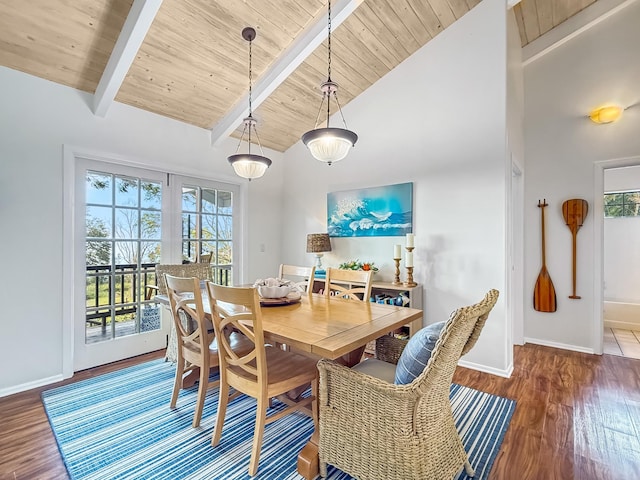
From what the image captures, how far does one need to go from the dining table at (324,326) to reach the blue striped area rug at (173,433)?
0.37 metres

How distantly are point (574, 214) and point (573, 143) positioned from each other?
2.56 ft

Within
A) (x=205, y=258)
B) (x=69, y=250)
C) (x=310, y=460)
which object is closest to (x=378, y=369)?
(x=310, y=460)

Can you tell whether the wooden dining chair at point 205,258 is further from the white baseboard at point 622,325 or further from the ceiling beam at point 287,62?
the white baseboard at point 622,325

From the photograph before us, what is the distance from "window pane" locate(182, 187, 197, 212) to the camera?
3.60 meters

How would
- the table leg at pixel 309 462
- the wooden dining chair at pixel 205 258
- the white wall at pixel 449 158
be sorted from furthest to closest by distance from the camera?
the wooden dining chair at pixel 205 258, the white wall at pixel 449 158, the table leg at pixel 309 462

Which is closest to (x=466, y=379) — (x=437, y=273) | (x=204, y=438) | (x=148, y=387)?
(x=437, y=273)

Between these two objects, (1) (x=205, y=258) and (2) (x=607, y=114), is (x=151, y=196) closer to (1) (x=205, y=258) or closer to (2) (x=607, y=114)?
(1) (x=205, y=258)

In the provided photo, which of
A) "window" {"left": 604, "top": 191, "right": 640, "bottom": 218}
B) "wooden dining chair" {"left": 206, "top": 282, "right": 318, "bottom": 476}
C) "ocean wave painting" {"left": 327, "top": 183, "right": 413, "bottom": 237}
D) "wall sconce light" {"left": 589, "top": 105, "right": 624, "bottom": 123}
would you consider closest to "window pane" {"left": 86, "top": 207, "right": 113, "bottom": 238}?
"wooden dining chair" {"left": 206, "top": 282, "right": 318, "bottom": 476}

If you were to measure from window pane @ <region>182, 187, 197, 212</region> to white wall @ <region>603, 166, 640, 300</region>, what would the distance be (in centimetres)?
556

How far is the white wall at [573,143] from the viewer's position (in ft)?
10.7

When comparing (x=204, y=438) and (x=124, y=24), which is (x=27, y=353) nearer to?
(x=204, y=438)

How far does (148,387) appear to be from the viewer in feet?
8.39

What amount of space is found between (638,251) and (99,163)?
6.90 metres

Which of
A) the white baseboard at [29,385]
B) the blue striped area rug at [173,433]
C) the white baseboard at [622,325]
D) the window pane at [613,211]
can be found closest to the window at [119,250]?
the white baseboard at [29,385]
